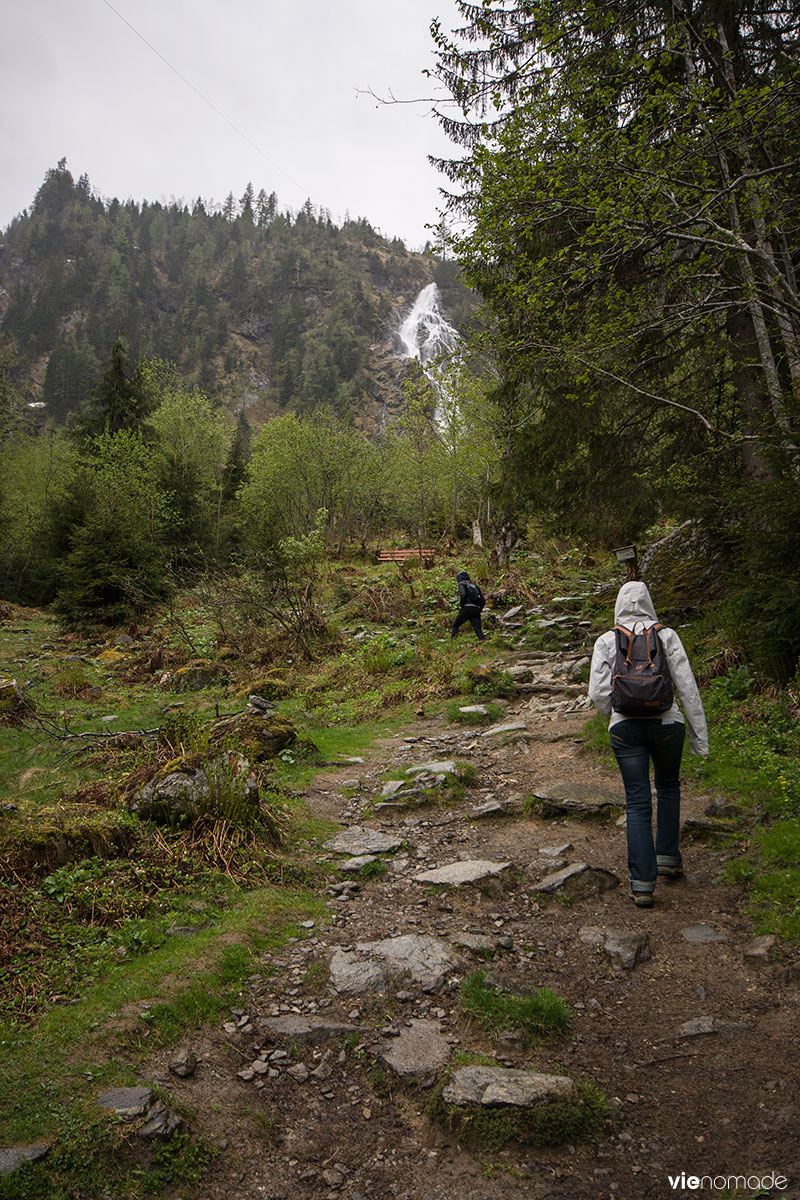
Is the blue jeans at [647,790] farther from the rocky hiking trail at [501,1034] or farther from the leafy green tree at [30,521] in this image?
the leafy green tree at [30,521]

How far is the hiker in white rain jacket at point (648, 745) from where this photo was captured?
14.2 ft

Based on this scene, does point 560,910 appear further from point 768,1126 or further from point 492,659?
point 492,659

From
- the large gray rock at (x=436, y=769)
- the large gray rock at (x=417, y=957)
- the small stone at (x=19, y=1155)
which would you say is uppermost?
the small stone at (x=19, y=1155)

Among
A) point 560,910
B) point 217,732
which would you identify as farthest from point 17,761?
point 560,910

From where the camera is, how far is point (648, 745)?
176 inches

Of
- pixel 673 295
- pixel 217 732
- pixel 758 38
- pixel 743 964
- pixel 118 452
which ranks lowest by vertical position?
pixel 743 964

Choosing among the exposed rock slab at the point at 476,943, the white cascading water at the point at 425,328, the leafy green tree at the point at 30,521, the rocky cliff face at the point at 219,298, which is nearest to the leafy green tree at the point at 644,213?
the exposed rock slab at the point at 476,943

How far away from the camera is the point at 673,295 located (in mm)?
9789

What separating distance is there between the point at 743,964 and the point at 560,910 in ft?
3.90

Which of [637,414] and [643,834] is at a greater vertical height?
[637,414]

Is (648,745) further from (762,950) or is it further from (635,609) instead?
(762,950)

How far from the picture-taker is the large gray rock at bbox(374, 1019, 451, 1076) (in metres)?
2.90

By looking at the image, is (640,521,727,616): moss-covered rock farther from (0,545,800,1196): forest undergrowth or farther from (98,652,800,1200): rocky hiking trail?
(98,652,800,1200): rocky hiking trail

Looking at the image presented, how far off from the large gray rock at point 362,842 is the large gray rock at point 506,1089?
266 cm
